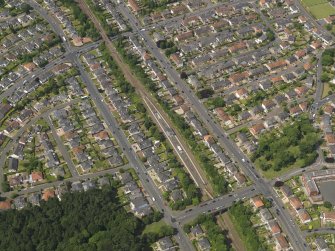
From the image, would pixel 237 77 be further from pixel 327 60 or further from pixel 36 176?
pixel 36 176

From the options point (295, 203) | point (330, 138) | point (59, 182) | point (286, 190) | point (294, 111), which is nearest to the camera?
point (295, 203)

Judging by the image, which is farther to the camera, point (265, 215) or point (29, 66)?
point (29, 66)

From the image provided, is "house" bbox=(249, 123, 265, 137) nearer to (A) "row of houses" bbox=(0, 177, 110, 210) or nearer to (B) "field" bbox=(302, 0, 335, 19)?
(A) "row of houses" bbox=(0, 177, 110, 210)

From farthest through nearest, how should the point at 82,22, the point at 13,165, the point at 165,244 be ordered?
the point at 82,22 < the point at 13,165 < the point at 165,244

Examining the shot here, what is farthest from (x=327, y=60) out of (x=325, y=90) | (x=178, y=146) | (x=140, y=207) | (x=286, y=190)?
(x=140, y=207)

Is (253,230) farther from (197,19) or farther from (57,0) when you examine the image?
(57,0)

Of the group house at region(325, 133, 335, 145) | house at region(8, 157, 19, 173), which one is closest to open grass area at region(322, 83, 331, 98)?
house at region(325, 133, 335, 145)

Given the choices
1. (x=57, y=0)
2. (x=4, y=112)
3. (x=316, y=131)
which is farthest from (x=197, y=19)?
(x=4, y=112)
